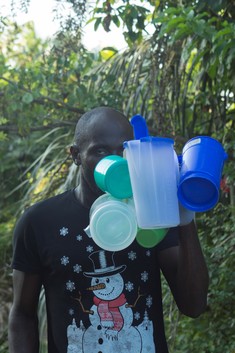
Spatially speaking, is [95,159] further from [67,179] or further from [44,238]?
[67,179]

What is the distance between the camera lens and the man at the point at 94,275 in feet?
9.85

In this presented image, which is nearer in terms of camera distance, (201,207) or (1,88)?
(201,207)

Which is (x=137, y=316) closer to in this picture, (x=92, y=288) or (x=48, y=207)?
(x=92, y=288)

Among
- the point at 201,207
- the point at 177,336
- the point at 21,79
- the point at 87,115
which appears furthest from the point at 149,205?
the point at 21,79

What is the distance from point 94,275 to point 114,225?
0.53 m

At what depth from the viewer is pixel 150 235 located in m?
2.67

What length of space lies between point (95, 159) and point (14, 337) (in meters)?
0.76

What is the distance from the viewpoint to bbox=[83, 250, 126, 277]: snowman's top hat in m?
3.04

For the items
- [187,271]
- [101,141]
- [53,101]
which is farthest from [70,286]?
[53,101]

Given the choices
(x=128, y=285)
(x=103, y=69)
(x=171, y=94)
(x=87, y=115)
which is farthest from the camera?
(x=103, y=69)

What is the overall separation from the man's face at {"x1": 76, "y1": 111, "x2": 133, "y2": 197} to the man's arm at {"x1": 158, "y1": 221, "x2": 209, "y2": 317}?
36 centimetres

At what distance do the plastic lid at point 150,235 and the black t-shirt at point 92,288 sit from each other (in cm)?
38

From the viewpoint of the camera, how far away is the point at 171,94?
20.1ft

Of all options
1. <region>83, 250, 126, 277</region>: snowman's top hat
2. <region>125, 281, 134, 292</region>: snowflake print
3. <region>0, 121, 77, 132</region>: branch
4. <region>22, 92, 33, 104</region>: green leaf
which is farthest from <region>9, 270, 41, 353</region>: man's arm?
Result: <region>0, 121, 77, 132</region>: branch
